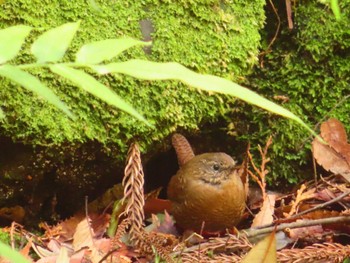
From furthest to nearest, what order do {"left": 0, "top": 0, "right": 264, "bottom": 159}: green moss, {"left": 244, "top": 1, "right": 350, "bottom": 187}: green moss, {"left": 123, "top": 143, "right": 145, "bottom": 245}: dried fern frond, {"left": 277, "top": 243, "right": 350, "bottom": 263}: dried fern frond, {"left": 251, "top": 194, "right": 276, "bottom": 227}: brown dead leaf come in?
{"left": 244, "top": 1, "right": 350, "bottom": 187}: green moss < {"left": 251, "top": 194, "right": 276, "bottom": 227}: brown dead leaf < {"left": 0, "top": 0, "right": 264, "bottom": 159}: green moss < {"left": 123, "top": 143, "right": 145, "bottom": 245}: dried fern frond < {"left": 277, "top": 243, "right": 350, "bottom": 263}: dried fern frond

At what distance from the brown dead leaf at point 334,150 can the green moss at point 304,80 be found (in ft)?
0.58

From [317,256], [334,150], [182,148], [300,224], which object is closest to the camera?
[317,256]

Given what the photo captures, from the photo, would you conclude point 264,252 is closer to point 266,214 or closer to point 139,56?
point 266,214

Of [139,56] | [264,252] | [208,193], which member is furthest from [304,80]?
[264,252]

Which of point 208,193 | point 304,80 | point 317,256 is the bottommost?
point 208,193

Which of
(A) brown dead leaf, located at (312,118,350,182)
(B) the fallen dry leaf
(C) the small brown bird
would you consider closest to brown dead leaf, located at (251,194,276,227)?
(C) the small brown bird

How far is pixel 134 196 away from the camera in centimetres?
252

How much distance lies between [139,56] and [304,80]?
924 millimetres

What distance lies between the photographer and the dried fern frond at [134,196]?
2.47 meters

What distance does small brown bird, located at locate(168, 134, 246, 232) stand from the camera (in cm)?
303

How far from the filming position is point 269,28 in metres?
3.39

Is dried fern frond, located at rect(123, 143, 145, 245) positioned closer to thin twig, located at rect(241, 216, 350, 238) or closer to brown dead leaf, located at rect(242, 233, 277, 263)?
thin twig, located at rect(241, 216, 350, 238)

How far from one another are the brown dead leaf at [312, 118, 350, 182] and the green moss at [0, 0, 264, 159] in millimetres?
456

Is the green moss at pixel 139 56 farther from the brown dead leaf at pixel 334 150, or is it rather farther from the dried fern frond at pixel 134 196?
the brown dead leaf at pixel 334 150
